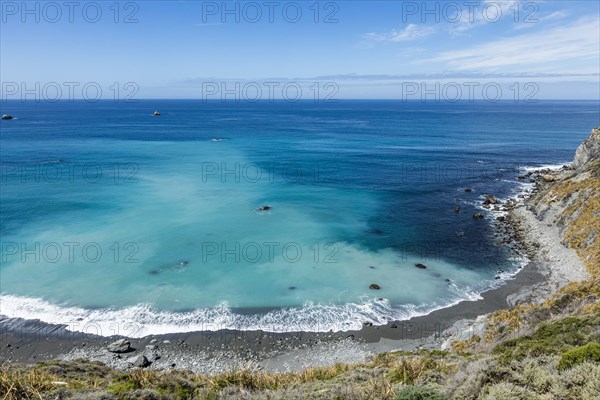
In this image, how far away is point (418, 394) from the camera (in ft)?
33.8

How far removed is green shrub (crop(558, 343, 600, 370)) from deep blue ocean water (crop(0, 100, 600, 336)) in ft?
48.9

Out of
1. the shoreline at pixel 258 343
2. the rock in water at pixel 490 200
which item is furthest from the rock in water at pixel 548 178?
the shoreline at pixel 258 343

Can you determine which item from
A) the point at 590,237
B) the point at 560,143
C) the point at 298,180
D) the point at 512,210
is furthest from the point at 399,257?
the point at 560,143

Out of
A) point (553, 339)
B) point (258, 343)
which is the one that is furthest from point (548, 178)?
point (258, 343)

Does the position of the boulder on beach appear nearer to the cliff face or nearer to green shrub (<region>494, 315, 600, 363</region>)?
green shrub (<region>494, 315, 600, 363</region>)

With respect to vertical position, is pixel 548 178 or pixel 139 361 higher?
pixel 548 178

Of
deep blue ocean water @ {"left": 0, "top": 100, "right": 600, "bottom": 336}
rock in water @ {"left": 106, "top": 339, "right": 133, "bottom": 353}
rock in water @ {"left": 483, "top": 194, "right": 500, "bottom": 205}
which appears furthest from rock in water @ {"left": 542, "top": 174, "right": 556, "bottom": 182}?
rock in water @ {"left": 106, "top": 339, "right": 133, "bottom": 353}

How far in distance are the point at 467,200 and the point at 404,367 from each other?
43.1 m

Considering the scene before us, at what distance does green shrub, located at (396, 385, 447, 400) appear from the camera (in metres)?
10.2

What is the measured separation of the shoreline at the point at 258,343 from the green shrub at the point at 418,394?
10149 millimetres

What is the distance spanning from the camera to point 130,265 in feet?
107

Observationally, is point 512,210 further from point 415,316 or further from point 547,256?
point 415,316

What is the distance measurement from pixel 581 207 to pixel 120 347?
44.0 m

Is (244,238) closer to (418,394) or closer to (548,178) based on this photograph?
(418,394)
